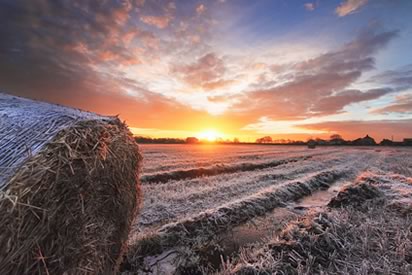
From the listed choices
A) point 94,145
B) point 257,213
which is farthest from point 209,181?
point 94,145

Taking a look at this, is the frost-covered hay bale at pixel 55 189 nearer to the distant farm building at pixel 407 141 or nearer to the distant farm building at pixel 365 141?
the distant farm building at pixel 365 141

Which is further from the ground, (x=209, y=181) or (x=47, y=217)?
(x=47, y=217)

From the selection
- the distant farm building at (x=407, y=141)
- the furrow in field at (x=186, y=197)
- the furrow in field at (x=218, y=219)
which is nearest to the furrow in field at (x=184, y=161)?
the furrow in field at (x=186, y=197)

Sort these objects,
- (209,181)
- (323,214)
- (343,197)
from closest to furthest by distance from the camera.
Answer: (323,214), (343,197), (209,181)

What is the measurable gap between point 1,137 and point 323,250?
4.87 metres

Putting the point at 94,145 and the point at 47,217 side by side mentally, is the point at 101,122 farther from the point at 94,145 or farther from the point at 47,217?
the point at 47,217

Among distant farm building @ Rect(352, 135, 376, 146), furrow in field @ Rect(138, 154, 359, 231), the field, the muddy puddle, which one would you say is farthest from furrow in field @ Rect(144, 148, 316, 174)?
distant farm building @ Rect(352, 135, 376, 146)

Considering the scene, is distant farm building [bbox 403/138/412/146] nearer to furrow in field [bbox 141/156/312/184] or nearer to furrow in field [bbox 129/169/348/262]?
furrow in field [bbox 141/156/312/184]

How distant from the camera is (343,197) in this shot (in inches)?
290

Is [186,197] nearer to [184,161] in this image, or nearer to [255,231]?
[255,231]

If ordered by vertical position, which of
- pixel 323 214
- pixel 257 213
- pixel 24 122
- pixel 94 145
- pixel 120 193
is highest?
pixel 24 122

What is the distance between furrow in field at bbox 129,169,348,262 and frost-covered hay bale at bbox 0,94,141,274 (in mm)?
1525

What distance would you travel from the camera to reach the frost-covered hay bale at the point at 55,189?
2.21 metres

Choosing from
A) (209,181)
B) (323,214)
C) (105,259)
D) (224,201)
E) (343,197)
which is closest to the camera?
(105,259)
